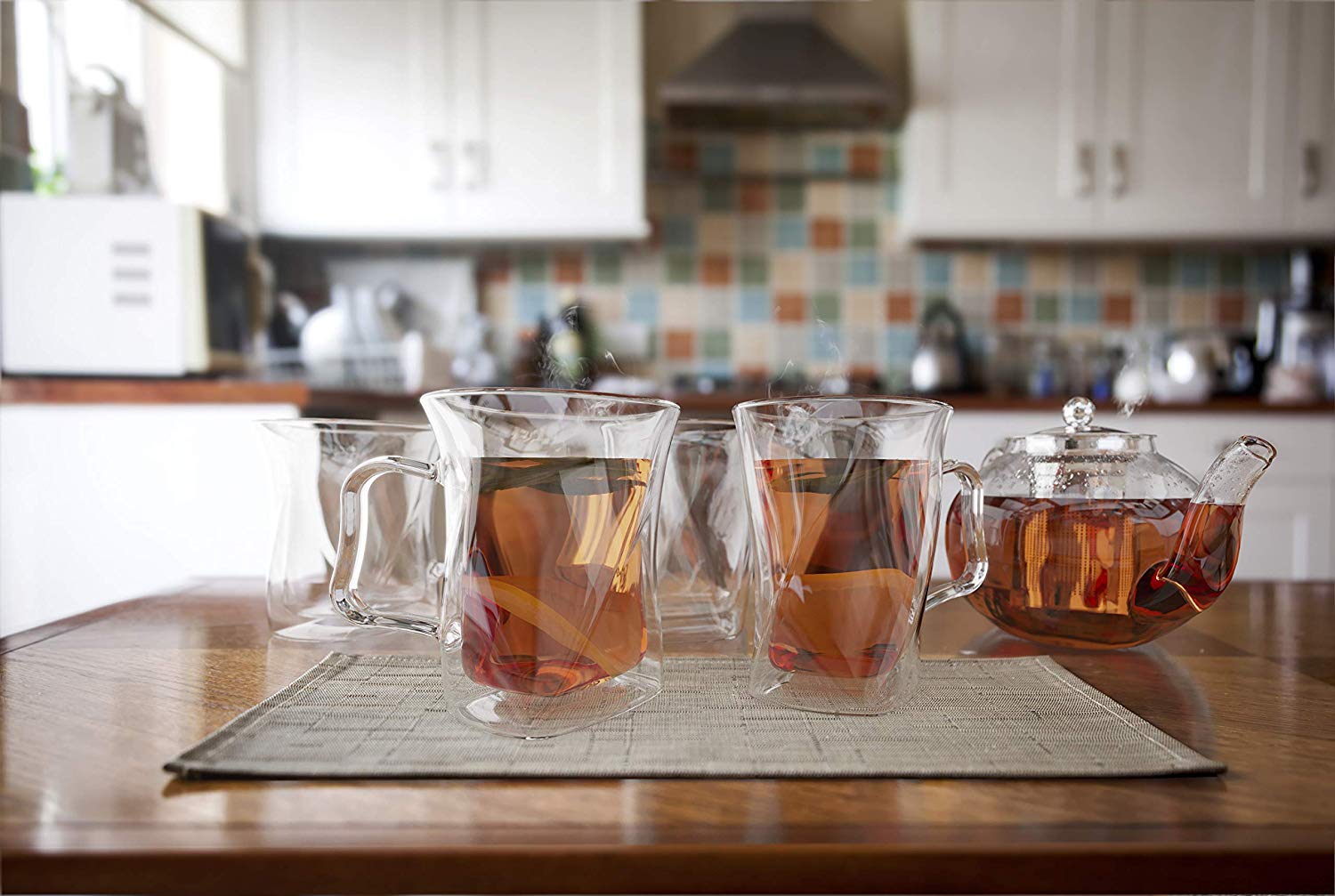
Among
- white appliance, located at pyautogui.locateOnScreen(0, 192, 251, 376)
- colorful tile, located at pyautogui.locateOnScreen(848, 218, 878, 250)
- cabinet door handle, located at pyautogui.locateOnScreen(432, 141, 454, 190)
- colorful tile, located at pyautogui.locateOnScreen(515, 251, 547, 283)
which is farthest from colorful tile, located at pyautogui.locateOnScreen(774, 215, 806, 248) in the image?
white appliance, located at pyautogui.locateOnScreen(0, 192, 251, 376)

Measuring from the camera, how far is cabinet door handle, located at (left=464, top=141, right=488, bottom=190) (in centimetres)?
251

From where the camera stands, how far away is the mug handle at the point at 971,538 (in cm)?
47

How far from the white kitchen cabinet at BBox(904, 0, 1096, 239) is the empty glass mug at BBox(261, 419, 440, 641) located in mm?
2263

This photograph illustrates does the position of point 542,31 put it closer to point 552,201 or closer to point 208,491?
point 552,201

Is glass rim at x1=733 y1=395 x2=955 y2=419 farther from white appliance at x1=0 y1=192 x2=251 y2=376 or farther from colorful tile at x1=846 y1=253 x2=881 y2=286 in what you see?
colorful tile at x1=846 y1=253 x2=881 y2=286

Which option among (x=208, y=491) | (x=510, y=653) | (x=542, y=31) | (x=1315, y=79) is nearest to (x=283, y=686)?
(x=510, y=653)

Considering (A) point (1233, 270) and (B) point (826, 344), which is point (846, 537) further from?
(A) point (1233, 270)

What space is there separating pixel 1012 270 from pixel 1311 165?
801mm

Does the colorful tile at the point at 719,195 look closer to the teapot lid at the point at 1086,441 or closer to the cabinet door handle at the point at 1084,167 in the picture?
the cabinet door handle at the point at 1084,167

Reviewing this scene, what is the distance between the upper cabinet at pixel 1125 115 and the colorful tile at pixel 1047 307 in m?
0.34

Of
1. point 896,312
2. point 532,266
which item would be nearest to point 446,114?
point 532,266

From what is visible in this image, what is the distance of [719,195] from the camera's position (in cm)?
289

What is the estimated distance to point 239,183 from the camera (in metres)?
2.54

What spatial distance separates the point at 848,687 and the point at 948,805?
112 millimetres
